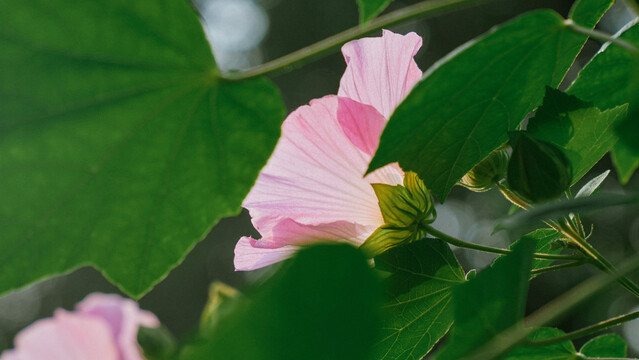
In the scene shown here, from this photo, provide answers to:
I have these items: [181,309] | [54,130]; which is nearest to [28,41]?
[54,130]

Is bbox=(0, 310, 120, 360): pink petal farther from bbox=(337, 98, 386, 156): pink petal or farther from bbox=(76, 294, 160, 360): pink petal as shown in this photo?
bbox=(337, 98, 386, 156): pink petal

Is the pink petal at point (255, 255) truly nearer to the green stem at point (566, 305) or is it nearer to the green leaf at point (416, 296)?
→ the green leaf at point (416, 296)

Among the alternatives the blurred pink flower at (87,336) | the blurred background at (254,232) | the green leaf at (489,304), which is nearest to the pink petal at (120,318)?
the blurred pink flower at (87,336)

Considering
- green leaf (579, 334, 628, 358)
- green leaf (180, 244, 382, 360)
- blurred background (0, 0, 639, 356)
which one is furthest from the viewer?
blurred background (0, 0, 639, 356)

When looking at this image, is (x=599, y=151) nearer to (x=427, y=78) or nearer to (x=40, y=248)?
(x=427, y=78)

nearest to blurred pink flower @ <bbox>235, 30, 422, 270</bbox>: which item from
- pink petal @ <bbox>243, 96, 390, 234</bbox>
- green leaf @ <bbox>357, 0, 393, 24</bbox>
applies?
pink petal @ <bbox>243, 96, 390, 234</bbox>

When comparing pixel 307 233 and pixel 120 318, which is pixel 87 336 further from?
pixel 307 233
